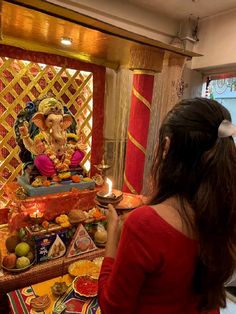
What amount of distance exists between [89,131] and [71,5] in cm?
111

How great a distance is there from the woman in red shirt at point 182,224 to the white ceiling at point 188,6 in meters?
1.87

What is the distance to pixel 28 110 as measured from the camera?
5.72ft

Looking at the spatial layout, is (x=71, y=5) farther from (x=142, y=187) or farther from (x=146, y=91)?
(x=142, y=187)

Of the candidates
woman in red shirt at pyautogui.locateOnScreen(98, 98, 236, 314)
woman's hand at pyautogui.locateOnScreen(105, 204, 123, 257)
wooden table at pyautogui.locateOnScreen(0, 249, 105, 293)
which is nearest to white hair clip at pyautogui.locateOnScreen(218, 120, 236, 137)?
woman in red shirt at pyautogui.locateOnScreen(98, 98, 236, 314)

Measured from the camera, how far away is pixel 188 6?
2.19 metres

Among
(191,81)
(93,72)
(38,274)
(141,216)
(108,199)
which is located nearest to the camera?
(141,216)

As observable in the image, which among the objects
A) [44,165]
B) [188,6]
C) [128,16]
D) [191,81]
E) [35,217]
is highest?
[188,6]

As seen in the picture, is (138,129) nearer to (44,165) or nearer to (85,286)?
(44,165)

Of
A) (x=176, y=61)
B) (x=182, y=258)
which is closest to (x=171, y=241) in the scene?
(x=182, y=258)

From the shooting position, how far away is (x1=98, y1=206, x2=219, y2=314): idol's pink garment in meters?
0.57

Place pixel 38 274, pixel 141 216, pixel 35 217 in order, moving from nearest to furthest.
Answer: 1. pixel 141 216
2. pixel 38 274
3. pixel 35 217

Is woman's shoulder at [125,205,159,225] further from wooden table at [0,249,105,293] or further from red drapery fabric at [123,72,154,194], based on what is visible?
red drapery fabric at [123,72,154,194]

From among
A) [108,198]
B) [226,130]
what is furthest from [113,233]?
[226,130]

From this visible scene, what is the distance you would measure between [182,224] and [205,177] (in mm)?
120
